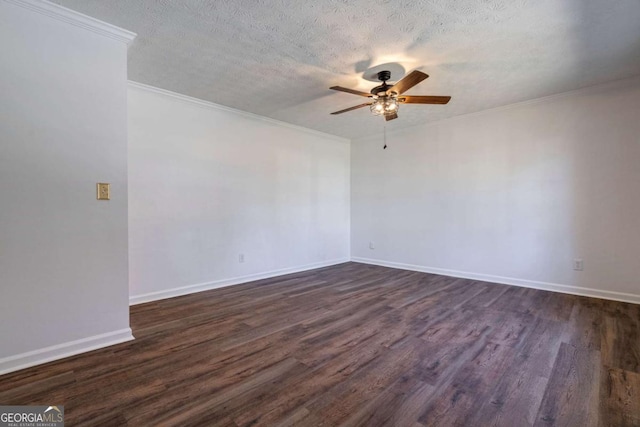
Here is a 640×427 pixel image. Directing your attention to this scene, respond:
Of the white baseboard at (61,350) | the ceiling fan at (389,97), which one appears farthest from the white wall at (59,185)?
the ceiling fan at (389,97)

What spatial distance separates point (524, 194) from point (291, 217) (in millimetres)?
3431

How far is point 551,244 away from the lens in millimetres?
3699

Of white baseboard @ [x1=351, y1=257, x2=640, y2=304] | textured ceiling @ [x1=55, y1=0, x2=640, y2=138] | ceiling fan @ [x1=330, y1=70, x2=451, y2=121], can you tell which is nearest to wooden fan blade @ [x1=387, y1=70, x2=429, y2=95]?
ceiling fan @ [x1=330, y1=70, x2=451, y2=121]

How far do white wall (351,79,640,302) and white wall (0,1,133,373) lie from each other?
13.7ft

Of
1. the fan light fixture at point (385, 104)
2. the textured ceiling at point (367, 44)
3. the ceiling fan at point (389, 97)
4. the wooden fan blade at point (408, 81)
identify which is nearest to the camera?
the textured ceiling at point (367, 44)

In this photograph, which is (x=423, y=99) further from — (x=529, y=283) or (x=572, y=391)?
(x=529, y=283)

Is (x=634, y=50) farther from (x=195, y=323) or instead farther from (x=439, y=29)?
(x=195, y=323)

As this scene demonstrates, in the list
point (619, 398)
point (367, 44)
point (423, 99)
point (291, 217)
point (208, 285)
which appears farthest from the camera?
point (291, 217)

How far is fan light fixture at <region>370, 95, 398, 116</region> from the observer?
2847mm

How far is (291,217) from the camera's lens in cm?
482

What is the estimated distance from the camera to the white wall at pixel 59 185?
6.22ft

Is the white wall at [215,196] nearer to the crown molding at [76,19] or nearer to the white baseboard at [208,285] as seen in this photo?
the white baseboard at [208,285]

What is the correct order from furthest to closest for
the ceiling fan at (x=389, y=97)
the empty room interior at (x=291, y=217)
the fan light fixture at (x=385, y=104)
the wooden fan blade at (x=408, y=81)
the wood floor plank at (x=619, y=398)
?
the fan light fixture at (x=385, y=104), the ceiling fan at (x=389, y=97), the wooden fan blade at (x=408, y=81), the empty room interior at (x=291, y=217), the wood floor plank at (x=619, y=398)

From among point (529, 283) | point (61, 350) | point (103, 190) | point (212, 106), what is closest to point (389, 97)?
point (212, 106)
